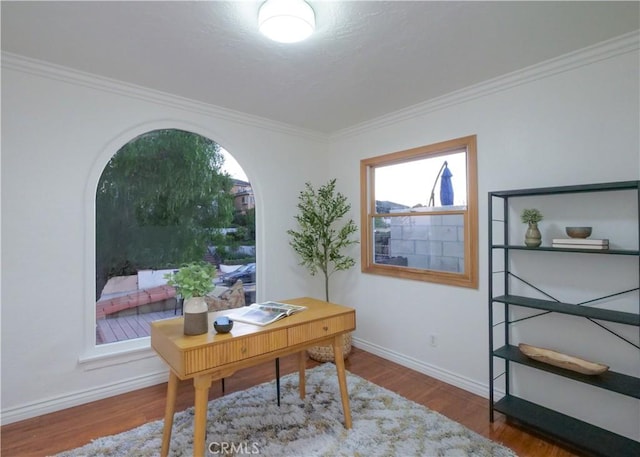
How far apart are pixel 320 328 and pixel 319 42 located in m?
1.76

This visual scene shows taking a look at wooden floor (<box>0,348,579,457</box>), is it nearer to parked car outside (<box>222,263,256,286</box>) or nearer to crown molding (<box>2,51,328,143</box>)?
parked car outside (<box>222,263,256,286</box>)

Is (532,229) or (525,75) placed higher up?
(525,75)

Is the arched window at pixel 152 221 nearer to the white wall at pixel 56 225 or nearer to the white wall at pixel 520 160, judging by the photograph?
the white wall at pixel 56 225

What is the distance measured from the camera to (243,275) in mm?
3416

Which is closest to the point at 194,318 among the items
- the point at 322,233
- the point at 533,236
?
the point at 322,233

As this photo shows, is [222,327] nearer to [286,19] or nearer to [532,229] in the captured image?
[286,19]

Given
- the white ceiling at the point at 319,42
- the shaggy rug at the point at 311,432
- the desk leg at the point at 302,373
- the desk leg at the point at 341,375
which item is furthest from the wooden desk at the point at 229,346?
the white ceiling at the point at 319,42

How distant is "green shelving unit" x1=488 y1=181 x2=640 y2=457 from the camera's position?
179 cm

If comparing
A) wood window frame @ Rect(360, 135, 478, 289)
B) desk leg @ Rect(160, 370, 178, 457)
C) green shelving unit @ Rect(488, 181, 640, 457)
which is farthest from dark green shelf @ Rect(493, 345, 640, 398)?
desk leg @ Rect(160, 370, 178, 457)

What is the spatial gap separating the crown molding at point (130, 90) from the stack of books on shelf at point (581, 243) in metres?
2.73

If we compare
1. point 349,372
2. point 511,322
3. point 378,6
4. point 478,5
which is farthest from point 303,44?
point 349,372

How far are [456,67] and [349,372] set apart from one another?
2.65m

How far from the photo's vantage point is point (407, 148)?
317 cm

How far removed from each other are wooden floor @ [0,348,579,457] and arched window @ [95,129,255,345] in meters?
0.55
